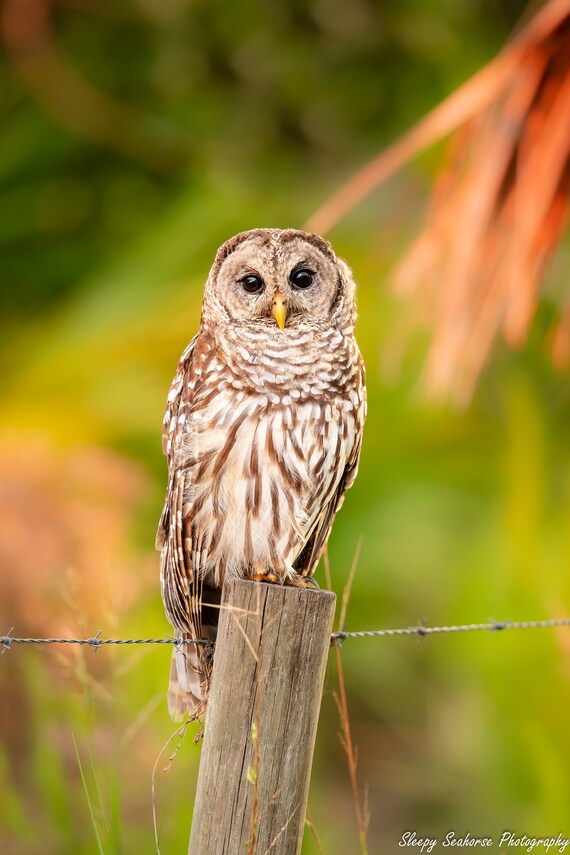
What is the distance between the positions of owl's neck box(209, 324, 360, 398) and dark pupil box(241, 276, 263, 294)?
0.10 m

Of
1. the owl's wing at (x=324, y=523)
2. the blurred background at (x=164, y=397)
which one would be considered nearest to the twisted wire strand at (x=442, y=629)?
the owl's wing at (x=324, y=523)

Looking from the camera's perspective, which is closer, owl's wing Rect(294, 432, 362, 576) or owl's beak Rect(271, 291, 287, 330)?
owl's beak Rect(271, 291, 287, 330)

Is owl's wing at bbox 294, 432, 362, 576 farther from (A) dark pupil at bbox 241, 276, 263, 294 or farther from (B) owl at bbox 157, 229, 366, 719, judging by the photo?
(A) dark pupil at bbox 241, 276, 263, 294

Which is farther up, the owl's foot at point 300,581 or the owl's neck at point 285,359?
the owl's neck at point 285,359

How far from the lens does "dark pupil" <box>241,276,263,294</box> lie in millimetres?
3176

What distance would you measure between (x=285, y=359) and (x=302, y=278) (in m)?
Answer: 0.24

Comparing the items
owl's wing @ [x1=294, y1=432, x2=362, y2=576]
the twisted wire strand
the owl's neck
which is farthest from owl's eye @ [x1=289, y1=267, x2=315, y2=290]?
the twisted wire strand

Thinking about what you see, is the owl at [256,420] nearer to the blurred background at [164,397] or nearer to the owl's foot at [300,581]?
the owl's foot at [300,581]

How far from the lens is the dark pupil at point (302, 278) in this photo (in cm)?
319

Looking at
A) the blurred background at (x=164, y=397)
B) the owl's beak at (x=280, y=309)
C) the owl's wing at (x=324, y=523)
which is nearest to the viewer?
the owl's beak at (x=280, y=309)

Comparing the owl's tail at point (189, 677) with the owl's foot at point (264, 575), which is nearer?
the owl's tail at point (189, 677)

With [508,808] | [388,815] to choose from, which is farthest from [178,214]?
[388,815]

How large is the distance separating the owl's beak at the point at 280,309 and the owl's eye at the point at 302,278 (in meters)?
0.07

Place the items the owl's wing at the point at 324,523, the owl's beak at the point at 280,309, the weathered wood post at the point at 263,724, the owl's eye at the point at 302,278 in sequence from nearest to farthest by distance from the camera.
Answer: the weathered wood post at the point at 263,724 < the owl's beak at the point at 280,309 < the owl's eye at the point at 302,278 < the owl's wing at the point at 324,523
